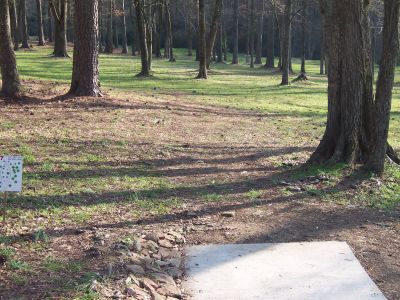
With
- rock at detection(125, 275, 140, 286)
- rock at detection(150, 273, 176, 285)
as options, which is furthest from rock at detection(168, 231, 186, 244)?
rock at detection(125, 275, 140, 286)

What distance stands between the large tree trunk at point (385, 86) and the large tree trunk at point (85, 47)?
7.96 metres

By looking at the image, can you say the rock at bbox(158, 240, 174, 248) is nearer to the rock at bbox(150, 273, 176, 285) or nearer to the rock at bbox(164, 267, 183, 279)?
the rock at bbox(164, 267, 183, 279)

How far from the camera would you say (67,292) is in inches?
156

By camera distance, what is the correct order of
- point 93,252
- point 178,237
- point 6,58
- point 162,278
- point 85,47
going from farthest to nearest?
point 85,47
point 6,58
point 178,237
point 93,252
point 162,278

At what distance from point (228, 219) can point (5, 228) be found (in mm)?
2424

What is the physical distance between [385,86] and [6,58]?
8910 mm

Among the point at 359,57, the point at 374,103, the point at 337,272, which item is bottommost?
the point at 337,272

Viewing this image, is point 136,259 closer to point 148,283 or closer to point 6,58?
point 148,283

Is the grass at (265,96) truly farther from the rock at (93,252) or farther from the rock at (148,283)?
the rock at (148,283)

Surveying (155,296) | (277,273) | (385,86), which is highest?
(385,86)

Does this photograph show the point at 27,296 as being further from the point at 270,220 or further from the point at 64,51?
the point at 64,51

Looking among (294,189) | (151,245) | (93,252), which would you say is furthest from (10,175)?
(294,189)

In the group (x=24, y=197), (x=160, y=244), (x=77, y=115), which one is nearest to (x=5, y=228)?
(x=24, y=197)

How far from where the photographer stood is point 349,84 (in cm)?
786
